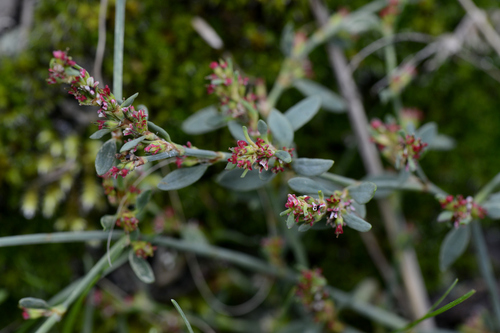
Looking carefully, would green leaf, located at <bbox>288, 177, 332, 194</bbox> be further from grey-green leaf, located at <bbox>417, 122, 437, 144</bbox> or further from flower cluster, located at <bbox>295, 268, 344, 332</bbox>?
grey-green leaf, located at <bbox>417, 122, 437, 144</bbox>

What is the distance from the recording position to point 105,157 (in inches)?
38.8

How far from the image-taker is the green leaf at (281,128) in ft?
3.80

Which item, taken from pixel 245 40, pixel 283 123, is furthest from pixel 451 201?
pixel 245 40

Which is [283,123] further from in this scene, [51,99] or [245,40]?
[51,99]

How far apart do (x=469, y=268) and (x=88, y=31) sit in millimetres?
2316

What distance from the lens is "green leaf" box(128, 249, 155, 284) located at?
3.73 feet

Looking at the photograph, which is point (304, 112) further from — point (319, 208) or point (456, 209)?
point (456, 209)

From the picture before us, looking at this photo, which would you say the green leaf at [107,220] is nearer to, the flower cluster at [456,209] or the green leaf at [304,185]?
the green leaf at [304,185]

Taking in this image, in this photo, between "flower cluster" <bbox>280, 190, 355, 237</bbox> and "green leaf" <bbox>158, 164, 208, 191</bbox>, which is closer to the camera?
"flower cluster" <bbox>280, 190, 355, 237</bbox>

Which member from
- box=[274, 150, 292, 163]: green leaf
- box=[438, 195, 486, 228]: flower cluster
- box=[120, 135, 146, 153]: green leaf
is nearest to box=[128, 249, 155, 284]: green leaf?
box=[120, 135, 146, 153]: green leaf

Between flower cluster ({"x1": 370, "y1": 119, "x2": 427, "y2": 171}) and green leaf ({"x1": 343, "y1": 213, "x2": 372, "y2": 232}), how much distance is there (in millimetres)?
249

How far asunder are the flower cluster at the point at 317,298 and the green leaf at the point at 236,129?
1.67 feet

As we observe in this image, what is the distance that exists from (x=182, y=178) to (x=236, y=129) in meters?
0.25

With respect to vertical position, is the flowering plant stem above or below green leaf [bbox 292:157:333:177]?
below
